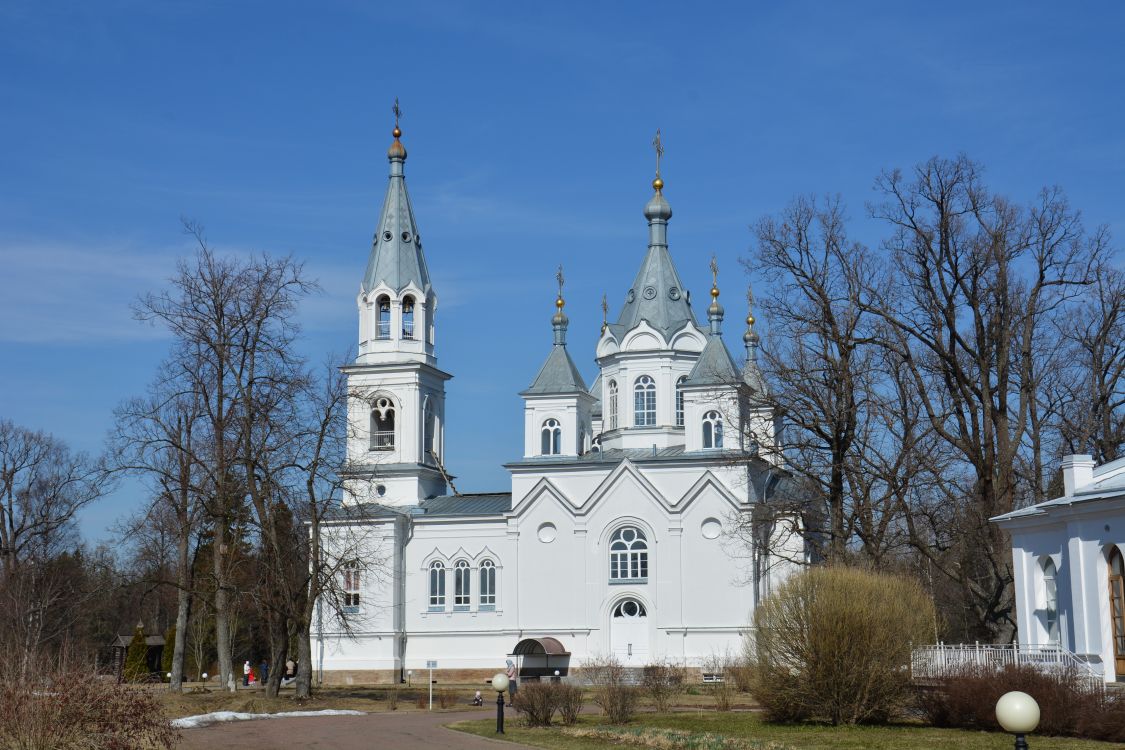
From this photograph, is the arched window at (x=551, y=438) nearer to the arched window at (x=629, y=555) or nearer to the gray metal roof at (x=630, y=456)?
the gray metal roof at (x=630, y=456)

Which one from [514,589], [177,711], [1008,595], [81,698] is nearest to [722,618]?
[514,589]

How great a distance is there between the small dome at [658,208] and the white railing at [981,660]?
29680mm

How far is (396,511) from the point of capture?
49906mm

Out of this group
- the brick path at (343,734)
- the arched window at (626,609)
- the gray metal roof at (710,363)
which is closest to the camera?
the brick path at (343,734)

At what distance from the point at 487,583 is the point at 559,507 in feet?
13.3

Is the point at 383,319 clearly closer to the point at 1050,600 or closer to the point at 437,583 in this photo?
the point at 437,583

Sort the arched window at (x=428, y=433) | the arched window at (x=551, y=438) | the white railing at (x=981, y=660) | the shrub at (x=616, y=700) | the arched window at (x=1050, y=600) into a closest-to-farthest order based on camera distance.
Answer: the white railing at (x=981, y=660)
the shrub at (x=616, y=700)
the arched window at (x=1050, y=600)
the arched window at (x=551, y=438)
the arched window at (x=428, y=433)

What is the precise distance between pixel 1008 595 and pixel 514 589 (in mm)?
20057

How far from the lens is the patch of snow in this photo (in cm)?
2464

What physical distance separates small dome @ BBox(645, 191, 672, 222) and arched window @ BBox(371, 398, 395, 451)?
1247 centimetres

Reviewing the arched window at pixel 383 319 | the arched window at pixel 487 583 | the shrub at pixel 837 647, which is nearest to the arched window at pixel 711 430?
the arched window at pixel 487 583

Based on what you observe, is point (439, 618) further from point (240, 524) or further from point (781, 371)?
point (781, 371)

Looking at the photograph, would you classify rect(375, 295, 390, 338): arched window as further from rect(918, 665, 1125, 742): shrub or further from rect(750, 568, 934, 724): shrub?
rect(918, 665, 1125, 742): shrub

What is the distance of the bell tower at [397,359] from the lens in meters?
50.8
